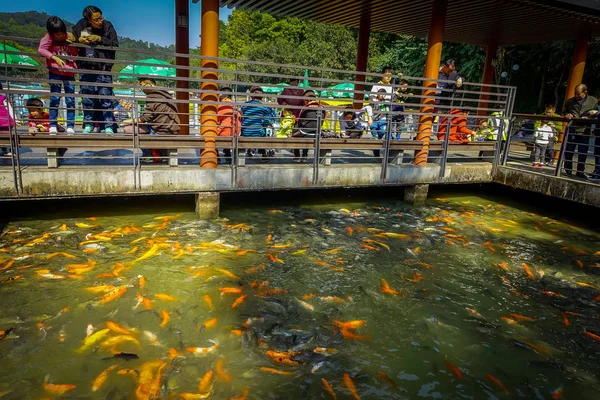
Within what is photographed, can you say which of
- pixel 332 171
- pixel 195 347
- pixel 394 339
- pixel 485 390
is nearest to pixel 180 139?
pixel 332 171

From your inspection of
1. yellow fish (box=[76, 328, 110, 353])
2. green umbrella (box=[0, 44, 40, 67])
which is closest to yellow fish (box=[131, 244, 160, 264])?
yellow fish (box=[76, 328, 110, 353])

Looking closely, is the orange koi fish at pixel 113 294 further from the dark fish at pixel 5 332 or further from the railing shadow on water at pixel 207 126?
the railing shadow on water at pixel 207 126

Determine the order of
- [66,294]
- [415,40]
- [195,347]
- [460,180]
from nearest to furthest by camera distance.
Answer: [195,347]
[66,294]
[460,180]
[415,40]

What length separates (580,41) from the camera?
11219 millimetres

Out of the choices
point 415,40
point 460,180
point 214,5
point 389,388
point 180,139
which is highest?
point 415,40

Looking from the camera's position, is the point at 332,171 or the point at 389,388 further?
the point at 332,171

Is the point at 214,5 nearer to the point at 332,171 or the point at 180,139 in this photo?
the point at 180,139

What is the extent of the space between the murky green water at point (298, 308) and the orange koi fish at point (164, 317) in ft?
0.14

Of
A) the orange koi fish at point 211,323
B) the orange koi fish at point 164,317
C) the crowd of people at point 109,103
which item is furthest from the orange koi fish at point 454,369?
the crowd of people at point 109,103

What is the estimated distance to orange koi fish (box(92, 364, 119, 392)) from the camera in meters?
3.48

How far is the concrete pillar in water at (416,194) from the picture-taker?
381 inches

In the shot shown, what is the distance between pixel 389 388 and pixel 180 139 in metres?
5.72

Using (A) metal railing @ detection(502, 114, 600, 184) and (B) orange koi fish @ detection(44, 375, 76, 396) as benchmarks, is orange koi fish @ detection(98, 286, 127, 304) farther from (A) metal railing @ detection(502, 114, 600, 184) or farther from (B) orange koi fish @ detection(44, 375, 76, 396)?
(A) metal railing @ detection(502, 114, 600, 184)

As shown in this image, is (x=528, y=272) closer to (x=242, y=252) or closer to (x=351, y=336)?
(x=351, y=336)
